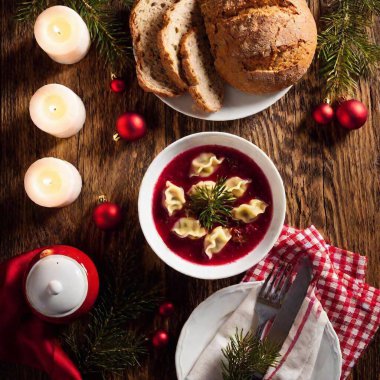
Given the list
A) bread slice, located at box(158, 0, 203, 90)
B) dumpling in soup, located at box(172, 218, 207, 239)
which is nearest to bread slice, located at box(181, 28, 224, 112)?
bread slice, located at box(158, 0, 203, 90)

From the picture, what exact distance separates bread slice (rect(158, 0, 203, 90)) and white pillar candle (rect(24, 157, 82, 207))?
45 cm

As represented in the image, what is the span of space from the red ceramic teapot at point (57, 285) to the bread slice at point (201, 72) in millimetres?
604

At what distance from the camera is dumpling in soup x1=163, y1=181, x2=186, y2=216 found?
1.63m

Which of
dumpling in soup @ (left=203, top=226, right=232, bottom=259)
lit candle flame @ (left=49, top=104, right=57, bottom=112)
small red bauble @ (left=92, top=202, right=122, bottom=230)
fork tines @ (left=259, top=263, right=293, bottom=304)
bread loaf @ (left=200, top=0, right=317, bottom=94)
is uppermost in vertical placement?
bread loaf @ (left=200, top=0, right=317, bottom=94)

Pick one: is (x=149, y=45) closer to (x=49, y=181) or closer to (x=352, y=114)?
(x=49, y=181)

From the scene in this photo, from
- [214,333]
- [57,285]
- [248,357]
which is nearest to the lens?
[57,285]

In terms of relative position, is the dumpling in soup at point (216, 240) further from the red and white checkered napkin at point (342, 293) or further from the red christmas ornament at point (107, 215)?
the red christmas ornament at point (107, 215)

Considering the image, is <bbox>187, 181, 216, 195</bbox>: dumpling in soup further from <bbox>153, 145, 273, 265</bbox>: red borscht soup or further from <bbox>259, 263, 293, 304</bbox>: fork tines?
<bbox>259, 263, 293, 304</bbox>: fork tines

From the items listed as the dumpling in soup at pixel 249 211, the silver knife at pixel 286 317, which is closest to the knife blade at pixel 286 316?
the silver knife at pixel 286 317

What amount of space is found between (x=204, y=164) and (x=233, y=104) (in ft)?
0.70

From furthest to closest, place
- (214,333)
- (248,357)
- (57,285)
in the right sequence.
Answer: (214,333) → (248,357) → (57,285)

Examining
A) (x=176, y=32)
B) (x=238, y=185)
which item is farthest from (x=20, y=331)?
(x=176, y=32)

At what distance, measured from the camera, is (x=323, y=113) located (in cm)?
169

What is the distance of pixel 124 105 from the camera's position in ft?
5.82
